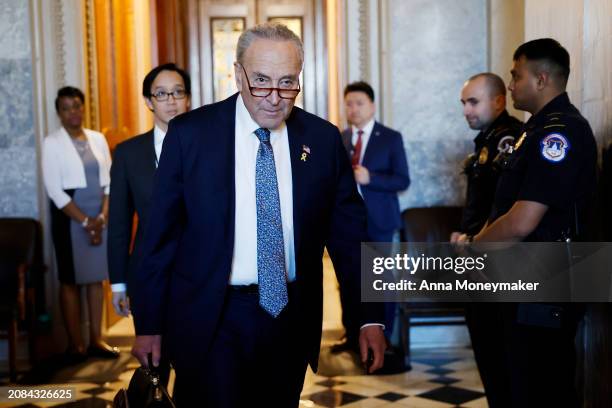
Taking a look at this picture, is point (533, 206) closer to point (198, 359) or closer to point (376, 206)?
point (198, 359)

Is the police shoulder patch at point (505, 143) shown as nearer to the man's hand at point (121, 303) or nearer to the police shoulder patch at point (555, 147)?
the police shoulder patch at point (555, 147)

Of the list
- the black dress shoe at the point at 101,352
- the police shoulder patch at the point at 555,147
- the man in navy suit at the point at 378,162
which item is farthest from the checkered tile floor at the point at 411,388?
the police shoulder patch at the point at 555,147

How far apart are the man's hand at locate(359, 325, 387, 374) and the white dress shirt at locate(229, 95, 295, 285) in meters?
0.31

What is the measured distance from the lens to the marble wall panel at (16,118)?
636 centimetres

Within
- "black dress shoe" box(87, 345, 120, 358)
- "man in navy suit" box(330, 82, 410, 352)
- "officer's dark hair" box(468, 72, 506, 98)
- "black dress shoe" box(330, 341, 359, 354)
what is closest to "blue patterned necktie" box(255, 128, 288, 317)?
"officer's dark hair" box(468, 72, 506, 98)

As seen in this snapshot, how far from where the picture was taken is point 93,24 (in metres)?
6.78

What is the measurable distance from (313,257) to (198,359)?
1.68ft

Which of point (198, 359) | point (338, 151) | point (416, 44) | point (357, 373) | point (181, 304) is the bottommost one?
point (357, 373)

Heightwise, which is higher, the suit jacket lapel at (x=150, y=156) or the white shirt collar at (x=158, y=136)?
the white shirt collar at (x=158, y=136)

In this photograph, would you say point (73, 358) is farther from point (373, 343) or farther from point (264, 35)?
point (264, 35)

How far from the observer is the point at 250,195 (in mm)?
2752

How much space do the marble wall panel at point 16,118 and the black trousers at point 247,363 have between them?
4077mm

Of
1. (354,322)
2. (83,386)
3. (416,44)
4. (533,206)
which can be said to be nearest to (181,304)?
(354,322)

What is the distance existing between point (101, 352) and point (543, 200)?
4157 mm
